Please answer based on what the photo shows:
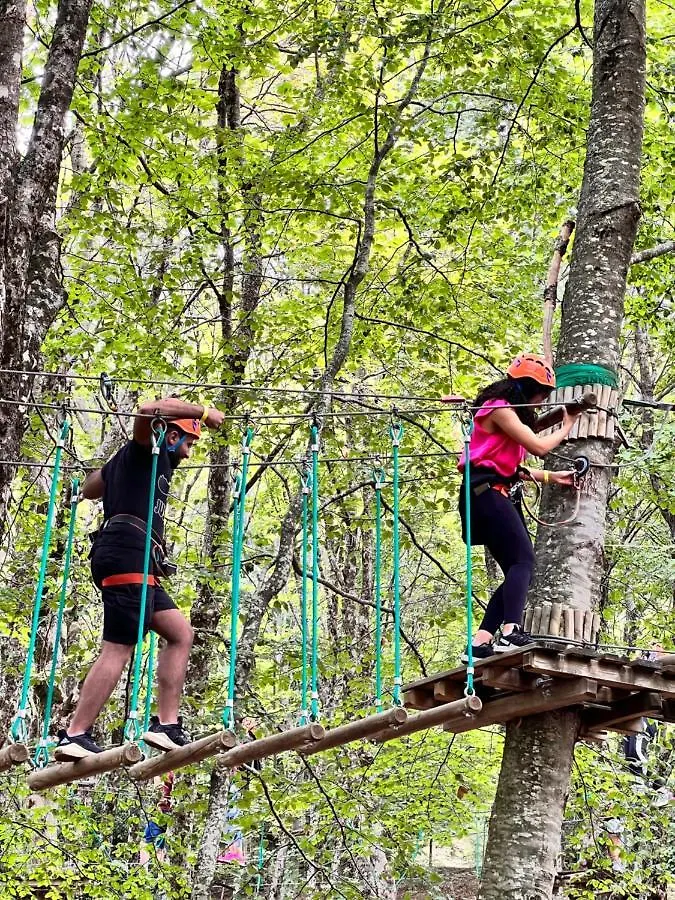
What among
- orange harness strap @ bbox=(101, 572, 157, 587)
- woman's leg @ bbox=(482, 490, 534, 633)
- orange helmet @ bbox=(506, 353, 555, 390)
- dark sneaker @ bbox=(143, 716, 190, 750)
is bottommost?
dark sneaker @ bbox=(143, 716, 190, 750)

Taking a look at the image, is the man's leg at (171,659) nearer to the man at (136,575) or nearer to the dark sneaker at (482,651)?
the man at (136,575)

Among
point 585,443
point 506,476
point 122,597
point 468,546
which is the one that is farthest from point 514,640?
point 122,597

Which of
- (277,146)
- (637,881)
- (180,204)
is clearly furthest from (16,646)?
(637,881)

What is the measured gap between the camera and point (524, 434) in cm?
397

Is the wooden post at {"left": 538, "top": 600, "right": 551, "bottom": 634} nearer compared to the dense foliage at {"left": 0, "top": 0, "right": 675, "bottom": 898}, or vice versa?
the wooden post at {"left": 538, "top": 600, "right": 551, "bottom": 634}

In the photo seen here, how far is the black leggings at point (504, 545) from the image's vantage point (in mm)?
3992

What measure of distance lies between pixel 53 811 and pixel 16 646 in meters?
2.03

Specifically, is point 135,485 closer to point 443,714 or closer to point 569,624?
point 443,714

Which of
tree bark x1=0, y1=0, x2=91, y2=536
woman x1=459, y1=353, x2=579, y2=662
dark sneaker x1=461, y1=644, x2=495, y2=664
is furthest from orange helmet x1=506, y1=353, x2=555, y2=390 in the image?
tree bark x1=0, y1=0, x2=91, y2=536

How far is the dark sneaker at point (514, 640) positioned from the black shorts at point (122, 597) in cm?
131

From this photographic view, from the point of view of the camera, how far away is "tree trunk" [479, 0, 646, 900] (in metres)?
3.87

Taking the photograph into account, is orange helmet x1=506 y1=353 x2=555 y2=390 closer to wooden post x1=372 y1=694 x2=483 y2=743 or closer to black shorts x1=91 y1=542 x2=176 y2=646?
wooden post x1=372 y1=694 x2=483 y2=743

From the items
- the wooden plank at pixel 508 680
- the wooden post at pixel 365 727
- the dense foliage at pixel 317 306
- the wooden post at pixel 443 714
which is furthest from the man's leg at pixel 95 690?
the dense foliage at pixel 317 306

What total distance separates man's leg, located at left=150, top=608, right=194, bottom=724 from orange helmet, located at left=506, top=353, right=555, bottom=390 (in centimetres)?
166
